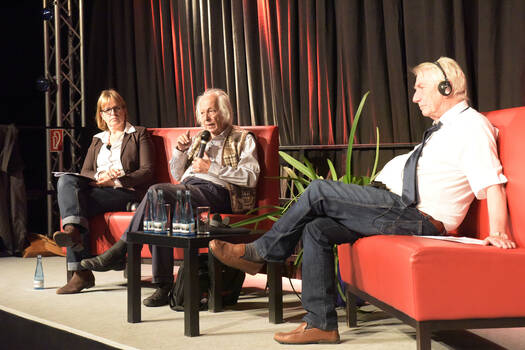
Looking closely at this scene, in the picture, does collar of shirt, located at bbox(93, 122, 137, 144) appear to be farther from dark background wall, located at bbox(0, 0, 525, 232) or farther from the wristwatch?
the wristwatch

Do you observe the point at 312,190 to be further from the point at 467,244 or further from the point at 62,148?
the point at 62,148

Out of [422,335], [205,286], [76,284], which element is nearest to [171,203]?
[205,286]

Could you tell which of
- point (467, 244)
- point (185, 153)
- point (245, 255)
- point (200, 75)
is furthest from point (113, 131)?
point (467, 244)

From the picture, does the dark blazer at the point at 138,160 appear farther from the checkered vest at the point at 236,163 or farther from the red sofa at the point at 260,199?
the checkered vest at the point at 236,163

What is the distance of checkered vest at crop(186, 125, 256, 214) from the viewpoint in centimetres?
371

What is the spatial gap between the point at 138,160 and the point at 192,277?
1.62m

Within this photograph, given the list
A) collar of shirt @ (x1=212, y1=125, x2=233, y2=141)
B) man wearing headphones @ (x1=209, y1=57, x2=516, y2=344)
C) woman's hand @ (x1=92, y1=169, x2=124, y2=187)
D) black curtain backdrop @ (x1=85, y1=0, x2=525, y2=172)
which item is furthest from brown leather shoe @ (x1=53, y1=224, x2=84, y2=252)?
black curtain backdrop @ (x1=85, y1=0, x2=525, y2=172)

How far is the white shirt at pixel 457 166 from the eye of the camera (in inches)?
95.2

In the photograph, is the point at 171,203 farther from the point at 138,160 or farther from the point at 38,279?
the point at 38,279

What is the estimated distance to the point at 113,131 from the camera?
172 inches

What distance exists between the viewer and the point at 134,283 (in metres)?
3.08

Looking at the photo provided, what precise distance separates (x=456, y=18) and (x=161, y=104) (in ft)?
9.60

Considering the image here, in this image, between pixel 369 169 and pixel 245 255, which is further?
pixel 369 169

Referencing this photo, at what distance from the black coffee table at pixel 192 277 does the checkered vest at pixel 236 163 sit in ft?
1.58
